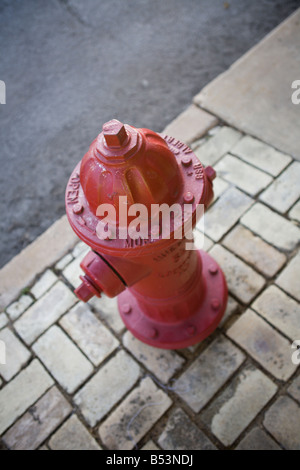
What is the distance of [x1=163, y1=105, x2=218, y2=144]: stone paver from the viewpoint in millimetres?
2973

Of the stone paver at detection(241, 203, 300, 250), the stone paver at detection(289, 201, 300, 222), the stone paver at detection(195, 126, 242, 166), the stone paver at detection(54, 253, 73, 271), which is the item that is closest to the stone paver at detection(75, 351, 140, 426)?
the stone paver at detection(54, 253, 73, 271)

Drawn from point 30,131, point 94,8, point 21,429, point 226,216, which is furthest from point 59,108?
point 21,429

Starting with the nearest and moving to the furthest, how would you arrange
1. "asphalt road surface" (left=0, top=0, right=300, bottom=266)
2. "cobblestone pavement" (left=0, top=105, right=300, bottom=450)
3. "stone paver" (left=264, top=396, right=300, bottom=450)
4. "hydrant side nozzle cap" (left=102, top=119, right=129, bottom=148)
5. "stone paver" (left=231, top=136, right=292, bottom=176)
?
"hydrant side nozzle cap" (left=102, top=119, right=129, bottom=148) < "stone paver" (left=264, top=396, right=300, bottom=450) < "cobblestone pavement" (left=0, top=105, right=300, bottom=450) < "stone paver" (left=231, top=136, right=292, bottom=176) < "asphalt road surface" (left=0, top=0, right=300, bottom=266)

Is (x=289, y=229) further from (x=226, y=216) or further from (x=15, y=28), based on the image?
(x=15, y=28)

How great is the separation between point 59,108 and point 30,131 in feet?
1.23

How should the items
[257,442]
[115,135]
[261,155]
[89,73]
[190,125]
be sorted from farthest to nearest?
[89,73] → [190,125] → [261,155] → [257,442] → [115,135]

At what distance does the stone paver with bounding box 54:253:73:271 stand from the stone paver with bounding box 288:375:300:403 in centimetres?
160

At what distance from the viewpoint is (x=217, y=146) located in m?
2.87

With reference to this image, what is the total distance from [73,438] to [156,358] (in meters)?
0.63

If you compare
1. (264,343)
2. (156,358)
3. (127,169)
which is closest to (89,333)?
(156,358)

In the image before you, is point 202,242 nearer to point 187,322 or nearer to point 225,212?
point 225,212

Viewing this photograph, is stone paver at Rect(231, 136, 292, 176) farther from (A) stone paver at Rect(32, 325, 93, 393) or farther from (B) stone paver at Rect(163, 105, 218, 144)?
(A) stone paver at Rect(32, 325, 93, 393)

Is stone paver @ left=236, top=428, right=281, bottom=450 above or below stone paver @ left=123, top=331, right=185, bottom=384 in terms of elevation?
below

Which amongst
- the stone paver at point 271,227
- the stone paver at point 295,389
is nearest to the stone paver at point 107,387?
the stone paver at point 295,389
